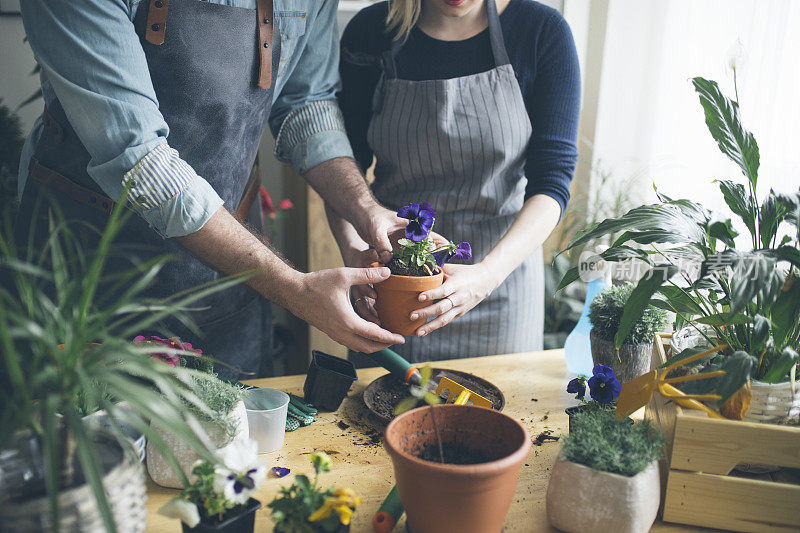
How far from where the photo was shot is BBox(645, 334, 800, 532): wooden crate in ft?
2.62

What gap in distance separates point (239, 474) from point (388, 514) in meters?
0.22

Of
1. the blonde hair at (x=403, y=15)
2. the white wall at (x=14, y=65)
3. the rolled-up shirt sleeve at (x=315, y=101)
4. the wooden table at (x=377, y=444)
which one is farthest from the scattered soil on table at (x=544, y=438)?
the white wall at (x=14, y=65)

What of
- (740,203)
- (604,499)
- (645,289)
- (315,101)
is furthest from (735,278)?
(315,101)

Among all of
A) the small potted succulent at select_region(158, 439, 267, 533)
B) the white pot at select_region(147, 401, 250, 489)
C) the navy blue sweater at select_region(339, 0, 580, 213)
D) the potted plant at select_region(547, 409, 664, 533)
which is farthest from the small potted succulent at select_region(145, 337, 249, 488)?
the navy blue sweater at select_region(339, 0, 580, 213)

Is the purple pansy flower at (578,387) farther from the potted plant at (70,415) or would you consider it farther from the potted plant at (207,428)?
the potted plant at (70,415)

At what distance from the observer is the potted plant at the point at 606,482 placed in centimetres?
77

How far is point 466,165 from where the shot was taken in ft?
5.18

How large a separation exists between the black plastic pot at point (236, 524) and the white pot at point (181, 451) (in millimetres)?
123

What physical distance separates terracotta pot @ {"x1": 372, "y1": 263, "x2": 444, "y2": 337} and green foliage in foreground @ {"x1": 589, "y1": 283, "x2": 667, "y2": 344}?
0.32m

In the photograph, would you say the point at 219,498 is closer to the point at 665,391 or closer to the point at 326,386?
the point at 326,386

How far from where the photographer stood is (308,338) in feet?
8.26

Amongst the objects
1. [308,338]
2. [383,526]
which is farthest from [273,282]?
[308,338]

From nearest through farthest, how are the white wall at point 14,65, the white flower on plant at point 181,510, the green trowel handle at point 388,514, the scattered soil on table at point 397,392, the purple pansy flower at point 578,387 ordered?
1. the white flower on plant at point 181,510
2. the green trowel handle at point 388,514
3. the purple pansy flower at point 578,387
4. the scattered soil on table at point 397,392
5. the white wall at point 14,65

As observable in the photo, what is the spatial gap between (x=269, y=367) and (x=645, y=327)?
114 centimetres
